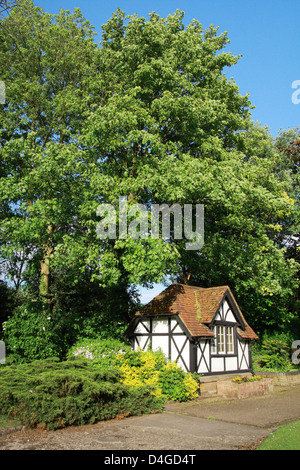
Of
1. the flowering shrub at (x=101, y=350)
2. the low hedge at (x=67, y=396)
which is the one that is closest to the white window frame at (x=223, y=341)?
the flowering shrub at (x=101, y=350)

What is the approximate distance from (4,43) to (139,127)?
10.1m

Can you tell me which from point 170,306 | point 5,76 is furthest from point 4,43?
point 170,306

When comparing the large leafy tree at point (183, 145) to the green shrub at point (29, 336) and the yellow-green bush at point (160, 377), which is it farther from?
the green shrub at point (29, 336)

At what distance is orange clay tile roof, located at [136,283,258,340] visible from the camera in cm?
1819

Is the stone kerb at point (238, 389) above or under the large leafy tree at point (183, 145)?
under

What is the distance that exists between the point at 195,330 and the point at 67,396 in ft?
26.4

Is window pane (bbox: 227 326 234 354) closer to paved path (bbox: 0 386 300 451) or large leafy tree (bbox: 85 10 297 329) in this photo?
large leafy tree (bbox: 85 10 297 329)

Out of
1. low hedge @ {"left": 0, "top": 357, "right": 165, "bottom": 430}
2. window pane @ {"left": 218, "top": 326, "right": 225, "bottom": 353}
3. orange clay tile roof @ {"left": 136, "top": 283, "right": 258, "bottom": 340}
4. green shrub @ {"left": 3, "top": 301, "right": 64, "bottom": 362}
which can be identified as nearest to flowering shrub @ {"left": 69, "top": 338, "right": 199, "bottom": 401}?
orange clay tile roof @ {"left": 136, "top": 283, "right": 258, "bottom": 340}

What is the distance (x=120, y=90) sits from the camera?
868 inches

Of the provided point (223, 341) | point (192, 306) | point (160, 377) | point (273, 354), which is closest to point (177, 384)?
point (160, 377)

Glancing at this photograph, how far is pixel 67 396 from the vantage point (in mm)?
10891

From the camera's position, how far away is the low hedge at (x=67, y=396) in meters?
10.4

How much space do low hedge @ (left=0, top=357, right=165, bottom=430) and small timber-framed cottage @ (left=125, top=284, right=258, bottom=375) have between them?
4613 millimetres

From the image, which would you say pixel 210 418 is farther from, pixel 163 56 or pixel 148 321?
pixel 163 56
